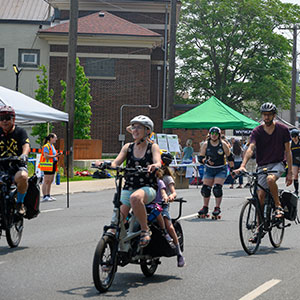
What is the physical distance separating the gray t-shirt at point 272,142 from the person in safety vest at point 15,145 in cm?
326

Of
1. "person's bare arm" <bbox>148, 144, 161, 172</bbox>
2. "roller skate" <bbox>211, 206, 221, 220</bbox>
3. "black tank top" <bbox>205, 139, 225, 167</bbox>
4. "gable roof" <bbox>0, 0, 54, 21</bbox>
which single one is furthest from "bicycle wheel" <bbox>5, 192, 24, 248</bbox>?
"gable roof" <bbox>0, 0, 54, 21</bbox>

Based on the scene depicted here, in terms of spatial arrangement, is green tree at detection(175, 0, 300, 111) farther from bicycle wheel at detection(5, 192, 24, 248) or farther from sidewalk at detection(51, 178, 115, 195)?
bicycle wheel at detection(5, 192, 24, 248)

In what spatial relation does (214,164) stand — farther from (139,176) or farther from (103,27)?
(103,27)

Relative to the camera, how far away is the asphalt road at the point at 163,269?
21.9ft

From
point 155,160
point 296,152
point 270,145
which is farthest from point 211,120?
point 155,160

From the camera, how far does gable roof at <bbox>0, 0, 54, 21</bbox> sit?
53031 mm

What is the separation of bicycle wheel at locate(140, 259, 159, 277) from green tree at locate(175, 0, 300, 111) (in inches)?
2050

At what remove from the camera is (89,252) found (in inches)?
361

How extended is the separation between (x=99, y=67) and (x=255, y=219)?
37.9 metres

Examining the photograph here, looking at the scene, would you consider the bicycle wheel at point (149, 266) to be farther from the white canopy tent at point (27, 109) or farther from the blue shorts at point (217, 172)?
the white canopy tent at point (27, 109)

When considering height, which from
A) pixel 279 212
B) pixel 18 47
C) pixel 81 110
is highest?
pixel 18 47

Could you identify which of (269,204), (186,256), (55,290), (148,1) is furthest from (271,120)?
(148,1)

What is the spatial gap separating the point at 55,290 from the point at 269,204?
383cm

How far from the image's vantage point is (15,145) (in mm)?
9461
